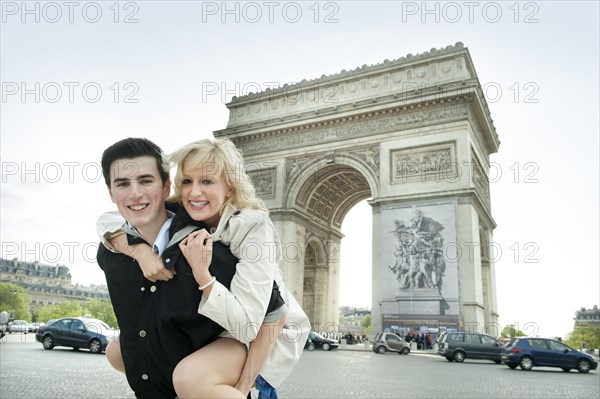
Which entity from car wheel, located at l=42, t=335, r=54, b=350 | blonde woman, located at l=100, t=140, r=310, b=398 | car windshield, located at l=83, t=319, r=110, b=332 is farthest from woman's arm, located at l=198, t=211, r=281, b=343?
car wheel, located at l=42, t=335, r=54, b=350

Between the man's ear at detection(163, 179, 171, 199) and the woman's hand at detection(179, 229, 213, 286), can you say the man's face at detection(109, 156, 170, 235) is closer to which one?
the man's ear at detection(163, 179, 171, 199)

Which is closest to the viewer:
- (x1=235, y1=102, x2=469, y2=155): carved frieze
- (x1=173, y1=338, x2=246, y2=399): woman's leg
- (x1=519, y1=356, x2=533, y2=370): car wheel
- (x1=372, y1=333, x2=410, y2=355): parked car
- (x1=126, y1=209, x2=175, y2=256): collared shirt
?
(x1=173, y1=338, x2=246, y2=399): woman's leg

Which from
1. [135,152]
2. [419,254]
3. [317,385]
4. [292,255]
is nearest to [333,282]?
[292,255]

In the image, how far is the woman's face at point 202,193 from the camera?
72.7 inches

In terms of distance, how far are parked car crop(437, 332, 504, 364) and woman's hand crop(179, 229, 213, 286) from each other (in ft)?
55.4

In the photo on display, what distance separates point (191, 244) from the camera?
1620 mm

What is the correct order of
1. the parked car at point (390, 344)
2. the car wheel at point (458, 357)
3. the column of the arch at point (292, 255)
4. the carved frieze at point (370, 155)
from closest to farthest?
the car wheel at point (458, 357) < the parked car at point (390, 344) < the carved frieze at point (370, 155) < the column of the arch at point (292, 255)

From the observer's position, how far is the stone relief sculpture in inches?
826

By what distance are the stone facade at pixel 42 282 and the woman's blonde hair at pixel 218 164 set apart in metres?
86.5

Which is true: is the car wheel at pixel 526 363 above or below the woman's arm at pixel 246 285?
below

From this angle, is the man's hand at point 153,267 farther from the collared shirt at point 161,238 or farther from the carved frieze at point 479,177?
the carved frieze at point 479,177

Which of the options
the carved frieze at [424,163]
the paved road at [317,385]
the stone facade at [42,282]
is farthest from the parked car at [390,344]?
the stone facade at [42,282]

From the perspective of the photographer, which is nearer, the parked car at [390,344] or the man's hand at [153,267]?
the man's hand at [153,267]

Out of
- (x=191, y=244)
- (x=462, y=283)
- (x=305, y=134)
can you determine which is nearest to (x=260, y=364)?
(x=191, y=244)
